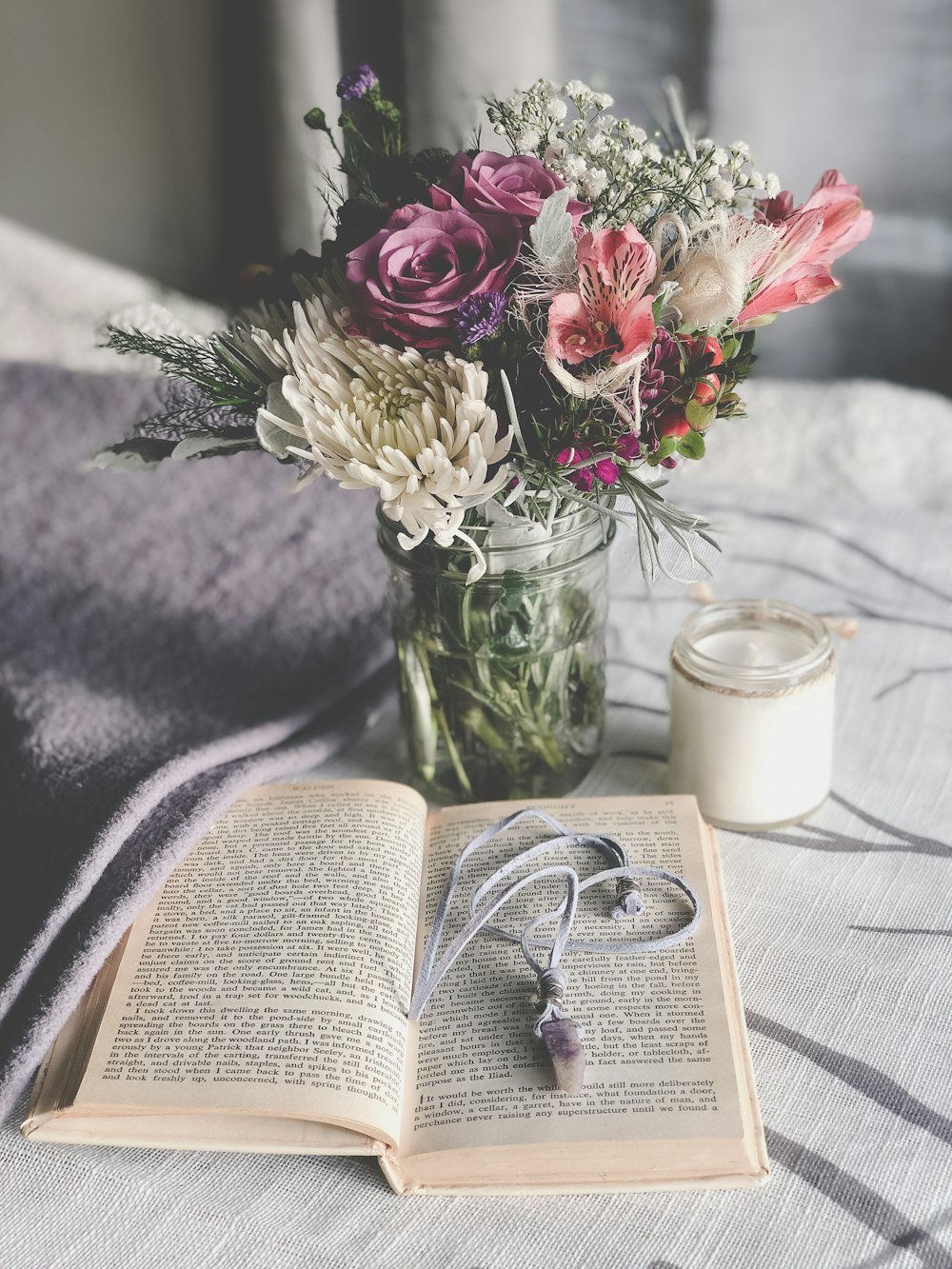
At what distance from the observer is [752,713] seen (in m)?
0.73

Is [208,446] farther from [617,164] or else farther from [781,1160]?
[781,1160]

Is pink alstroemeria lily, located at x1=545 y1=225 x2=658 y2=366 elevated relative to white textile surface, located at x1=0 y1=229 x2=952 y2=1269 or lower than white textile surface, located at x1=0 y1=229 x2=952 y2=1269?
elevated

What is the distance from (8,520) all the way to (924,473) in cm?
97

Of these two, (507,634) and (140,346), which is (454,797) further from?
(140,346)

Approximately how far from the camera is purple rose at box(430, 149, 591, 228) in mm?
571

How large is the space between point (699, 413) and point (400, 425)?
0.15m

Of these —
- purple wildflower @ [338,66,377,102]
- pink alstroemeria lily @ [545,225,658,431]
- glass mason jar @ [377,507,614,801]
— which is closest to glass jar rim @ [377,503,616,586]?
glass mason jar @ [377,507,614,801]

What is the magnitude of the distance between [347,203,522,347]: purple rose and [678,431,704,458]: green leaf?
0.13 m

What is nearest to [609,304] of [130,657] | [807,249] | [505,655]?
[807,249]

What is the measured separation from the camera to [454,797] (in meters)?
0.82

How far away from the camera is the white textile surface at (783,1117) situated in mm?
548

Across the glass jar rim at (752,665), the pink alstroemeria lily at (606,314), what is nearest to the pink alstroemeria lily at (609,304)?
the pink alstroemeria lily at (606,314)

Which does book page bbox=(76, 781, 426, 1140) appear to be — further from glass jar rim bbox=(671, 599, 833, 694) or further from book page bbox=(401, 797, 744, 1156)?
glass jar rim bbox=(671, 599, 833, 694)

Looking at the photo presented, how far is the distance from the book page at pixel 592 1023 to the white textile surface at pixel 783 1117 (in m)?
0.04
